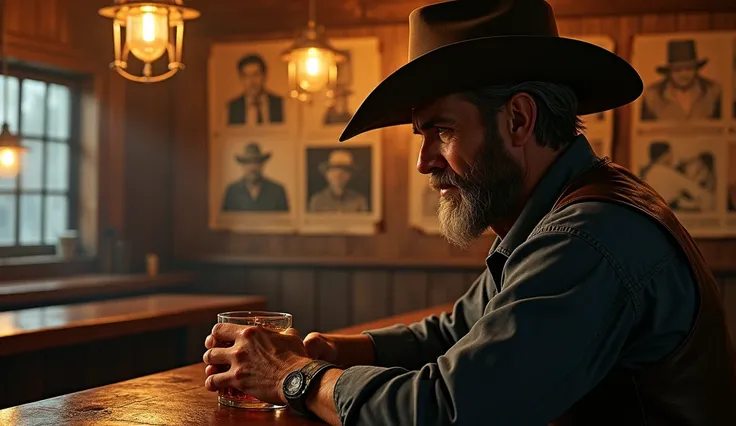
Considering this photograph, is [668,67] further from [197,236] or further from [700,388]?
[700,388]

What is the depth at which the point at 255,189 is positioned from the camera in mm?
5383

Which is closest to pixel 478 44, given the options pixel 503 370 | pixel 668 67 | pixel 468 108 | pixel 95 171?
pixel 468 108

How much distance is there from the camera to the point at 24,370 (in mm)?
3088

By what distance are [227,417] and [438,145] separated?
62 cm

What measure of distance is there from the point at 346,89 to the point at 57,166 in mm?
1639

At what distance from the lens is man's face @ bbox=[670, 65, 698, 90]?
4668 mm

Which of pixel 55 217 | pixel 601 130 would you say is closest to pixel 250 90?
pixel 55 217

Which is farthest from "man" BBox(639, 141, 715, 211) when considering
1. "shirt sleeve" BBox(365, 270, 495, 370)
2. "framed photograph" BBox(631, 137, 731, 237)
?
"shirt sleeve" BBox(365, 270, 495, 370)

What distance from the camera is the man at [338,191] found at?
203 inches

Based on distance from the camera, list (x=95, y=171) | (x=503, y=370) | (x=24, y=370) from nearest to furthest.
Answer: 1. (x=503, y=370)
2. (x=24, y=370)
3. (x=95, y=171)

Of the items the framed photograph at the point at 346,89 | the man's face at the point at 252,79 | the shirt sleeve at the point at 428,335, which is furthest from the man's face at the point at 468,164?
the man's face at the point at 252,79

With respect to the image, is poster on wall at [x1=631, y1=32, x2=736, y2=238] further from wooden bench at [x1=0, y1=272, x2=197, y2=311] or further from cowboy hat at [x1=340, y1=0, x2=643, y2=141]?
cowboy hat at [x1=340, y1=0, x2=643, y2=141]

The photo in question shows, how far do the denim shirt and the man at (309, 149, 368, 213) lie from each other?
3.62 metres

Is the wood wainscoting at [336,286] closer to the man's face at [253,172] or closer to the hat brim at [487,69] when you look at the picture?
the man's face at [253,172]
